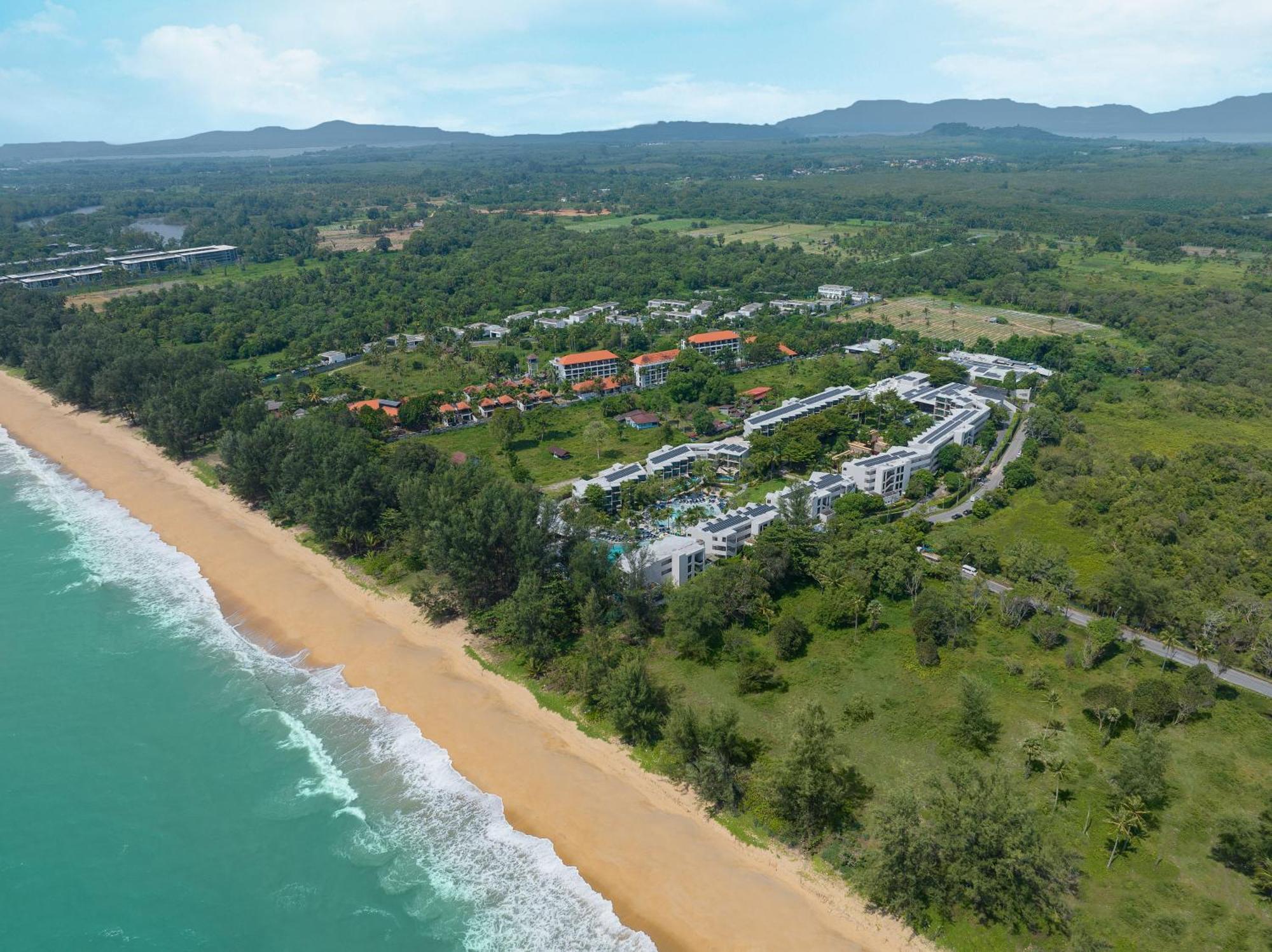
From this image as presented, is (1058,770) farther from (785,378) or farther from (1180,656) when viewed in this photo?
(785,378)

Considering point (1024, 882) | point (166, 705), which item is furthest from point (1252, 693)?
point (166, 705)

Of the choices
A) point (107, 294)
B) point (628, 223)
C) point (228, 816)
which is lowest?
point (228, 816)

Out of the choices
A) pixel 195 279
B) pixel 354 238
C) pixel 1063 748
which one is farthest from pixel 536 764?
pixel 354 238

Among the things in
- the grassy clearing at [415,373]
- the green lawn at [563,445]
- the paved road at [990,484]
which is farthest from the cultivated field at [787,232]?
the green lawn at [563,445]

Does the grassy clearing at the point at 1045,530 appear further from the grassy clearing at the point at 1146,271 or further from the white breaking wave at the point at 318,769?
the grassy clearing at the point at 1146,271

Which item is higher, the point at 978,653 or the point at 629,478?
the point at 629,478

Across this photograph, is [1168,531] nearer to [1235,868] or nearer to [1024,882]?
[1235,868]
